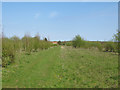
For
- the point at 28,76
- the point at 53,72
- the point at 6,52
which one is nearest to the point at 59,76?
the point at 53,72

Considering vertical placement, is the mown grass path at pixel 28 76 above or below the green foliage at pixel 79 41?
below

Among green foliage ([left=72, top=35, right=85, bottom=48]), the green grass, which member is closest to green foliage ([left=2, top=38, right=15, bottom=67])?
the green grass

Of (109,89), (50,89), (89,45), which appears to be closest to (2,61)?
(50,89)

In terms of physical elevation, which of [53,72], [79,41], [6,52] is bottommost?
[53,72]

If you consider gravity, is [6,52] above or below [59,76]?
above

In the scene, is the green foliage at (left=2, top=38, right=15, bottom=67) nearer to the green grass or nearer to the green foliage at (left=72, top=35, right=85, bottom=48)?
the green grass

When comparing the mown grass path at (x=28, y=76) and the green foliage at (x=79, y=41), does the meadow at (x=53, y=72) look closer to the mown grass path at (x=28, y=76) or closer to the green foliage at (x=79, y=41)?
the mown grass path at (x=28, y=76)

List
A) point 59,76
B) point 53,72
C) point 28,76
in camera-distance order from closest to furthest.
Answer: point 28,76 < point 59,76 < point 53,72

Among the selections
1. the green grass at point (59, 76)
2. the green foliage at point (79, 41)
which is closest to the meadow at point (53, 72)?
the green grass at point (59, 76)

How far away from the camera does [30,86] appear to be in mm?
5785

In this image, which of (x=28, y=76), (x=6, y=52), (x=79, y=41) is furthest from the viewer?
(x=79, y=41)

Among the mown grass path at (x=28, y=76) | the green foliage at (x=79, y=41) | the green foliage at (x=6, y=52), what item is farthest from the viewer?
the green foliage at (x=79, y=41)

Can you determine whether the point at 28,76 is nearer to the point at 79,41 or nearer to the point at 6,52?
the point at 6,52

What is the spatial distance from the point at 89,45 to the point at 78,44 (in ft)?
22.4
